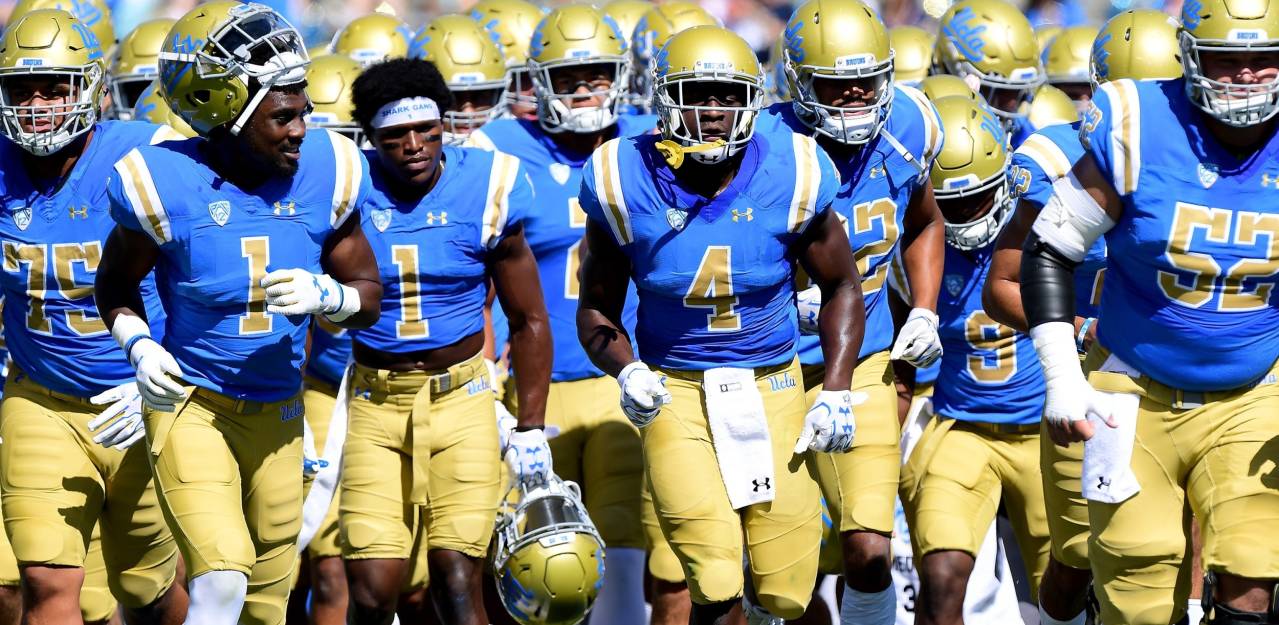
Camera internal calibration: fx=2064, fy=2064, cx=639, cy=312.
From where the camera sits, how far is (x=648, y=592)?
23.7 ft

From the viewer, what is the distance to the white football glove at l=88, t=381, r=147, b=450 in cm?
562

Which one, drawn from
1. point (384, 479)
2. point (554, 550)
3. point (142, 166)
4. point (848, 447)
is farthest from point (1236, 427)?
point (142, 166)

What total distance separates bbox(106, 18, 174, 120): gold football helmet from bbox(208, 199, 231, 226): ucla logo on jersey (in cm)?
281

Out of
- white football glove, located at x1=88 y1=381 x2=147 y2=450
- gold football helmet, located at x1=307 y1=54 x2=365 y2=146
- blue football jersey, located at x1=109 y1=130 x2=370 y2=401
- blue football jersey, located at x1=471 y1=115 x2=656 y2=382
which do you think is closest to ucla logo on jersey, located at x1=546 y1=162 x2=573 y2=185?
blue football jersey, located at x1=471 y1=115 x2=656 y2=382

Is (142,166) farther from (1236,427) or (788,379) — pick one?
(1236,427)

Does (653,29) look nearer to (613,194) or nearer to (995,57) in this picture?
(995,57)

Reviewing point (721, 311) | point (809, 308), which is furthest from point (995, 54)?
point (721, 311)

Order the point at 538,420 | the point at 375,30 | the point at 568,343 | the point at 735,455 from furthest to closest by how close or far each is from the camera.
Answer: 1. the point at 375,30
2. the point at 568,343
3. the point at 538,420
4. the point at 735,455

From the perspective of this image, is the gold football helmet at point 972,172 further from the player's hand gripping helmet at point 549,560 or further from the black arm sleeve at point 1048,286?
the player's hand gripping helmet at point 549,560

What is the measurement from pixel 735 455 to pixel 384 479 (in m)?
1.18

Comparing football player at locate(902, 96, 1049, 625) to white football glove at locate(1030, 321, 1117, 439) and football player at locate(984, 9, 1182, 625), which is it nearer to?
football player at locate(984, 9, 1182, 625)

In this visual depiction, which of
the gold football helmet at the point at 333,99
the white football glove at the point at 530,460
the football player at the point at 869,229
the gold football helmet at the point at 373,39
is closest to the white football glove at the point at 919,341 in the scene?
the football player at the point at 869,229

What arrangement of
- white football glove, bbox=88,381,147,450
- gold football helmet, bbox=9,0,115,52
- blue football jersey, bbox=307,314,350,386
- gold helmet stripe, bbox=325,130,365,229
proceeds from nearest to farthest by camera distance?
gold helmet stripe, bbox=325,130,365,229
white football glove, bbox=88,381,147,450
blue football jersey, bbox=307,314,350,386
gold football helmet, bbox=9,0,115,52

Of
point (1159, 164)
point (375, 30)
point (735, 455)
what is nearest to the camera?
point (1159, 164)
